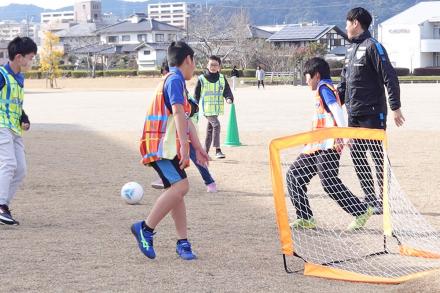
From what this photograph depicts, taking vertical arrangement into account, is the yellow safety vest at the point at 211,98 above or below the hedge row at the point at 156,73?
above

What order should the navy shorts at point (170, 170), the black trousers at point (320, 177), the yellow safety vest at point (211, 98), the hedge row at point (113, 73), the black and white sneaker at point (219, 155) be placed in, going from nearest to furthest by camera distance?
1. the navy shorts at point (170, 170)
2. the black trousers at point (320, 177)
3. the yellow safety vest at point (211, 98)
4. the black and white sneaker at point (219, 155)
5. the hedge row at point (113, 73)

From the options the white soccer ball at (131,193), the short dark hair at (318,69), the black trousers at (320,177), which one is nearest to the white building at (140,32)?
the white soccer ball at (131,193)

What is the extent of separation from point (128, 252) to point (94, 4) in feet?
653

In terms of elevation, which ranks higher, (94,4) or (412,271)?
(94,4)

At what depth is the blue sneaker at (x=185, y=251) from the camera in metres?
5.61

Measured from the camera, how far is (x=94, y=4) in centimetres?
19850

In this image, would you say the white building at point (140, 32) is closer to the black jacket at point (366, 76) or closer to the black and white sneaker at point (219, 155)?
the black and white sneaker at point (219, 155)

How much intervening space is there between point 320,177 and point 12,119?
2889 millimetres

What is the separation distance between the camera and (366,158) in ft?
22.4

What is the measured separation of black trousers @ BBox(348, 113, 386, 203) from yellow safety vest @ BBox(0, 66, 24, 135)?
3107 millimetres

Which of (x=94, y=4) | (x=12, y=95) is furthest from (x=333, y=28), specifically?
(x=94, y=4)

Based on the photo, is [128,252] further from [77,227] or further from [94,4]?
[94,4]

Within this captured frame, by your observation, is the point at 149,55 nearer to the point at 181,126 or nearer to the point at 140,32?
the point at 140,32

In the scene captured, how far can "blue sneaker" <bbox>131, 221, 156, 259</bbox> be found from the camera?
5.56m
